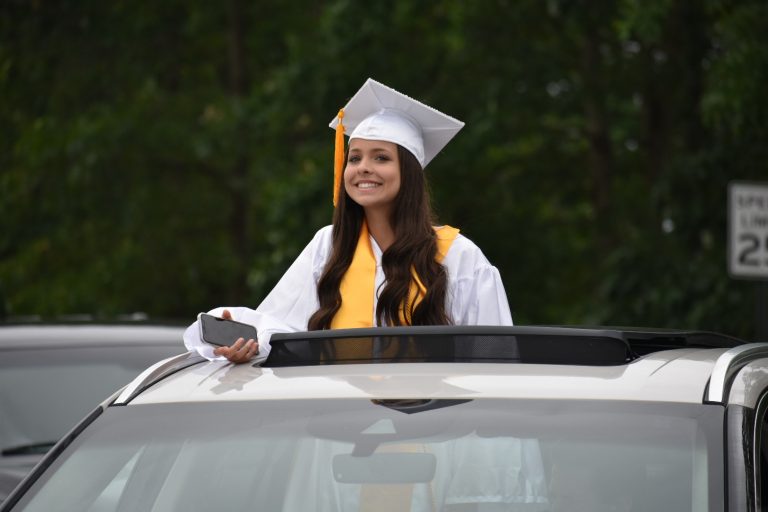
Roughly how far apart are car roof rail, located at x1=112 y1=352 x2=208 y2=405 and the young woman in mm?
362

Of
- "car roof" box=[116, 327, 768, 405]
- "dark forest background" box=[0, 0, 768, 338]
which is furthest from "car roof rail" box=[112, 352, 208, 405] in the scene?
"dark forest background" box=[0, 0, 768, 338]

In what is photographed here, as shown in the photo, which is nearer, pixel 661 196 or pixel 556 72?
pixel 661 196

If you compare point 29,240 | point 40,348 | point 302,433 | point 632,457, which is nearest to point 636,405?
point 632,457

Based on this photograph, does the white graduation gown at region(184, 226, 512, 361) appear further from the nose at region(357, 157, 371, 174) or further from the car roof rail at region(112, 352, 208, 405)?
the car roof rail at region(112, 352, 208, 405)

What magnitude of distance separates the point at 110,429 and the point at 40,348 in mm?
3280

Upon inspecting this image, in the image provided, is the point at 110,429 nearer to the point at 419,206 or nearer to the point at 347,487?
the point at 347,487

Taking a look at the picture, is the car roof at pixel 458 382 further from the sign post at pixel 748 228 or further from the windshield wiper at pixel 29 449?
the sign post at pixel 748 228

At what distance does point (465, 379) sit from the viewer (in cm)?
321

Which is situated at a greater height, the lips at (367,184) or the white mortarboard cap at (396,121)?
the white mortarboard cap at (396,121)

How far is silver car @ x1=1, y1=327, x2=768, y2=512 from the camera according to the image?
303 cm

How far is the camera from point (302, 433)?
3156mm

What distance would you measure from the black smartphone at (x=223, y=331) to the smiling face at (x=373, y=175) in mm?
791

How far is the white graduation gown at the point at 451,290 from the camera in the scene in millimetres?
4344

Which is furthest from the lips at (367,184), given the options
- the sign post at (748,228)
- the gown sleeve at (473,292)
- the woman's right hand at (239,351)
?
the sign post at (748,228)
